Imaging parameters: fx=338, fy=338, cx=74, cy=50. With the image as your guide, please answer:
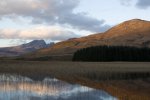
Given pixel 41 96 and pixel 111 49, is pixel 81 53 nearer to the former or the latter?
pixel 111 49

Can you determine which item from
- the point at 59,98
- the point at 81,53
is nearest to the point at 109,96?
the point at 59,98

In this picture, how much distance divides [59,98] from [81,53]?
165 metres

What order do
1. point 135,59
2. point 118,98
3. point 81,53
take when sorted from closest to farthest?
1. point 118,98
2. point 135,59
3. point 81,53

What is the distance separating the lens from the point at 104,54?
582 ft

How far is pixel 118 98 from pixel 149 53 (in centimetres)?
15667

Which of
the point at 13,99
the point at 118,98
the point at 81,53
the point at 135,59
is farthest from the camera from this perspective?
the point at 81,53

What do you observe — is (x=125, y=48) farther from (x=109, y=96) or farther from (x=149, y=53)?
(x=109, y=96)

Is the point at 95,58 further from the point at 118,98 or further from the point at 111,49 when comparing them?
the point at 118,98

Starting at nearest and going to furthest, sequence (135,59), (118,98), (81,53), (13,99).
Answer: (13,99) → (118,98) → (135,59) → (81,53)

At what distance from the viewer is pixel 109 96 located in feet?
96.0

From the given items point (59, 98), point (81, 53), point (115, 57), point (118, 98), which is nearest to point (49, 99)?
point (59, 98)

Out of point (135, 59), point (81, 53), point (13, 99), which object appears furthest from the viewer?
point (81, 53)

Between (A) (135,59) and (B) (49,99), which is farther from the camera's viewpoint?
(A) (135,59)

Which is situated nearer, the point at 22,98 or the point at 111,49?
the point at 22,98
